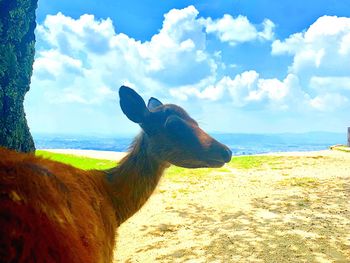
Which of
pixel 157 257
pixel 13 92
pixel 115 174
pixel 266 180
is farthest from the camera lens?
pixel 266 180

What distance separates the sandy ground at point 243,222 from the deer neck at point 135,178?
37 centimetres

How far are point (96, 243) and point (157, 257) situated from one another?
3900 millimetres

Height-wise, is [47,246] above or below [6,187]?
below

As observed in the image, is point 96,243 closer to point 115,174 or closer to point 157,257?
point 115,174

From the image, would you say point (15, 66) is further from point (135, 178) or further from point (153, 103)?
point (135, 178)

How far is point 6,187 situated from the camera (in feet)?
8.11

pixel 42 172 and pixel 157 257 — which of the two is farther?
pixel 157 257

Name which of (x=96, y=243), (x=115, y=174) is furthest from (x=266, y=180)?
(x=96, y=243)

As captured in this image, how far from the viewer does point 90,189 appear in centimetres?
405

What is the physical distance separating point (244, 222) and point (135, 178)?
484 centimetres

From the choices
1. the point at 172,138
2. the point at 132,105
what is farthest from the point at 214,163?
the point at 132,105

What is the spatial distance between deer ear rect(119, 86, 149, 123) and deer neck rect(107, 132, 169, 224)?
32 centimetres

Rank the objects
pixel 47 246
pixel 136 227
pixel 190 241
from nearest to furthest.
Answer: pixel 47 246 → pixel 190 241 → pixel 136 227

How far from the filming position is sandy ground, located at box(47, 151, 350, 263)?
262 inches
